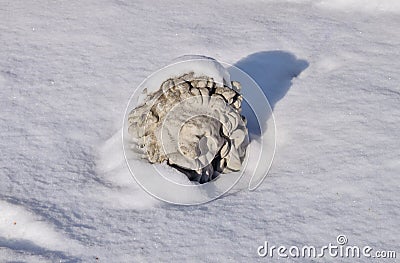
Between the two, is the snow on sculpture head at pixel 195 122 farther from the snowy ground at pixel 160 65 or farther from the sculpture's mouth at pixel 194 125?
the snowy ground at pixel 160 65

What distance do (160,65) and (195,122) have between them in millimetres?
731

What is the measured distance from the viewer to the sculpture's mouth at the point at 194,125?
2.35 m

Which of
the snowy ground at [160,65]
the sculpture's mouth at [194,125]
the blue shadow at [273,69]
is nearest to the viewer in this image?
the snowy ground at [160,65]

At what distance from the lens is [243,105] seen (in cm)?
277

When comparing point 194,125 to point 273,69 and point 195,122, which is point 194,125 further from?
point 273,69

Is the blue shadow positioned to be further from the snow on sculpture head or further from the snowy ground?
the snow on sculpture head

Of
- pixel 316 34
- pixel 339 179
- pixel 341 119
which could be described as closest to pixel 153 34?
pixel 316 34

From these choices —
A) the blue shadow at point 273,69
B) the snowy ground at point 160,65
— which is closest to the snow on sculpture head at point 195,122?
the snowy ground at point 160,65

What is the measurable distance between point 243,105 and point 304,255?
2.75 feet

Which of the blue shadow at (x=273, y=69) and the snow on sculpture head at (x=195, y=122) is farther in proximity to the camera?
the blue shadow at (x=273, y=69)

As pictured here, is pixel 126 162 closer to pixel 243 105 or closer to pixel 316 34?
pixel 243 105

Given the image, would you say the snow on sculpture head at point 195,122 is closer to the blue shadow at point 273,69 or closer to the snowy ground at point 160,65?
the snowy ground at point 160,65

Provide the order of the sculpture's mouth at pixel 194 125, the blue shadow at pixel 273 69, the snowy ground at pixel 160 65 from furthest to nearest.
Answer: the blue shadow at pixel 273 69 < the sculpture's mouth at pixel 194 125 < the snowy ground at pixel 160 65

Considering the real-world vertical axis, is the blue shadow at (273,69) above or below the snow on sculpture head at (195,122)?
above
